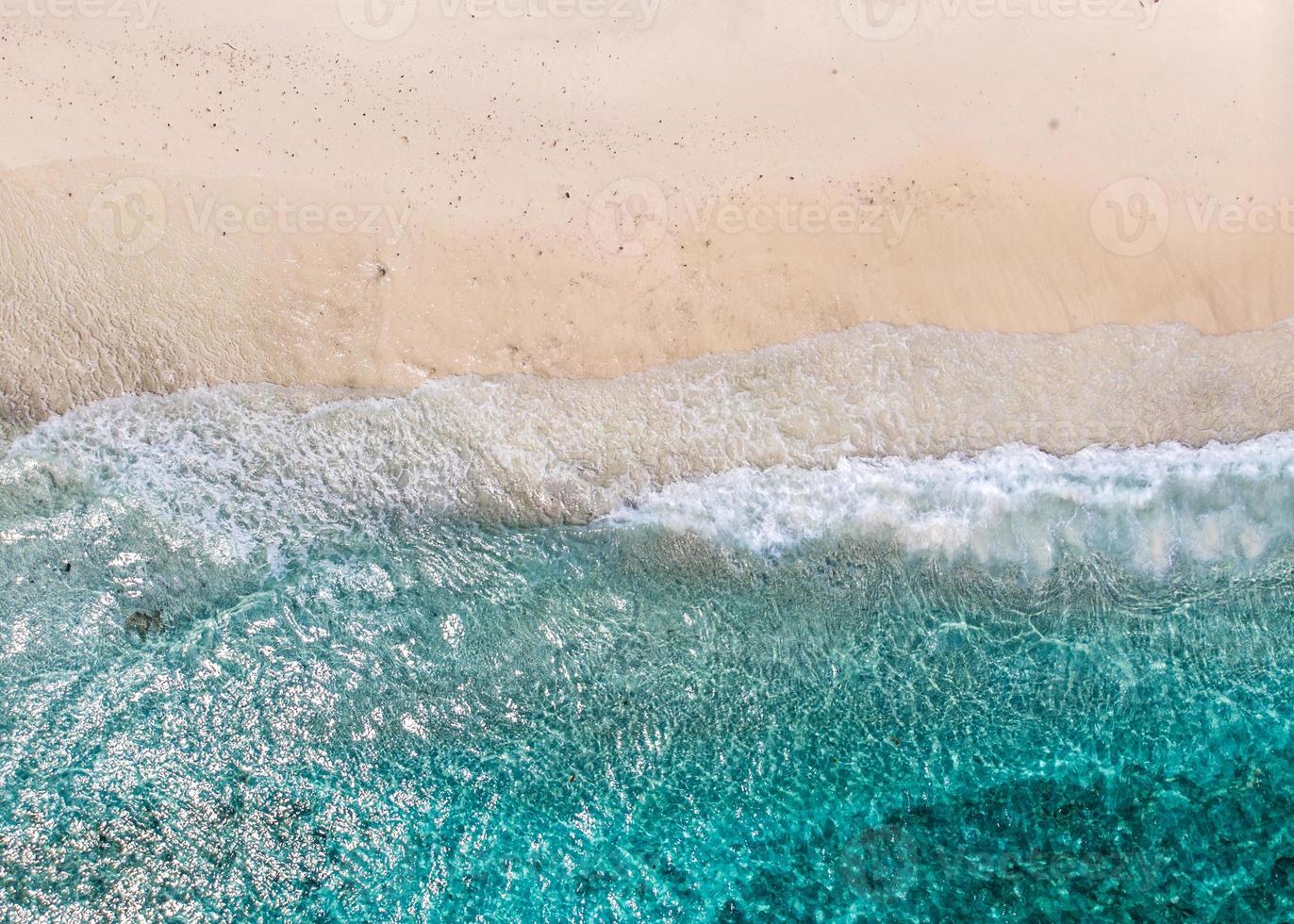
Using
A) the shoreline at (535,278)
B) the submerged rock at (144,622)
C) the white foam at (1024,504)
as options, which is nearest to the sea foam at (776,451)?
the white foam at (1024,504)

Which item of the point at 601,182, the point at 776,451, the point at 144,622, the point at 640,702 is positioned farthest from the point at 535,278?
the point at 144,622

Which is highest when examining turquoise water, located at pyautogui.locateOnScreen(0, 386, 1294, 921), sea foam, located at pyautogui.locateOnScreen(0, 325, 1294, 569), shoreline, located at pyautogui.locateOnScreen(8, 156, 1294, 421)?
shoreline, located at pyautogui.locateOnScreen(8, 156, 1294, 421)

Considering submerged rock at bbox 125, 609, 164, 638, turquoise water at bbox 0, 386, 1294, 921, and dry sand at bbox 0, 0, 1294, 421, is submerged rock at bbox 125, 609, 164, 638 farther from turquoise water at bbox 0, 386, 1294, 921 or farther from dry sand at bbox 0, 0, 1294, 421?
dry sand at bbox 0, 0, 1294, 421

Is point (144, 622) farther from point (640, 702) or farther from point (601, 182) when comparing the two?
point (601, 182)

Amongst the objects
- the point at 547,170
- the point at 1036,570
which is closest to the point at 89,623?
the point at 547,170

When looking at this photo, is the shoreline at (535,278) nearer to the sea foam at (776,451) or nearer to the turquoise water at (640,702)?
the sea foam at (776,451)

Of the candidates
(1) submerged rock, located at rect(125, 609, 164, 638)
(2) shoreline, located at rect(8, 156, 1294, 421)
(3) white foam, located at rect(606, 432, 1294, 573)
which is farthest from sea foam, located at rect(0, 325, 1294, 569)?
(1) submerged rock, located at rect(125, 609, 164, 638)
